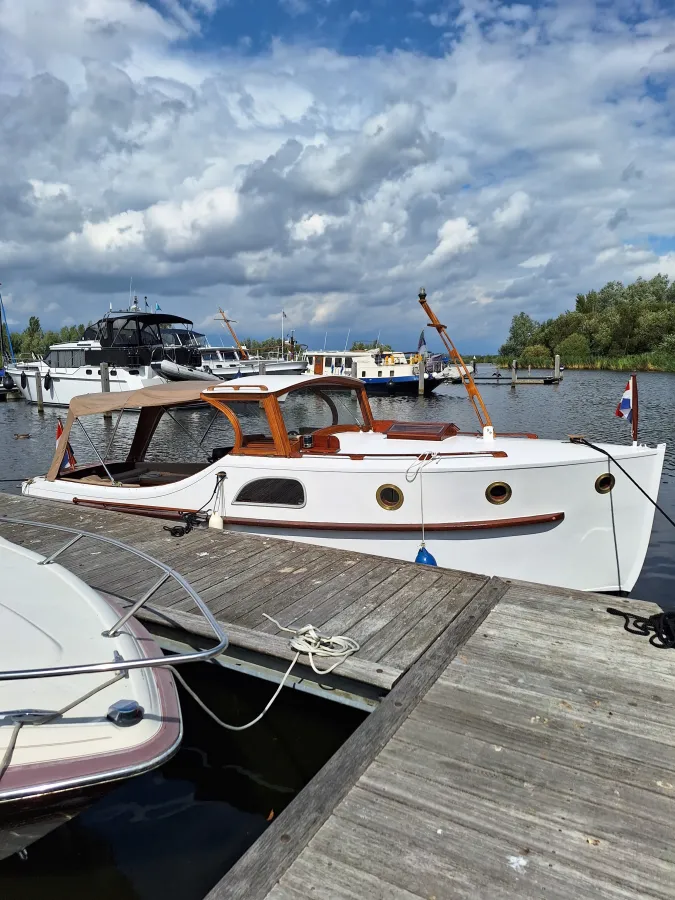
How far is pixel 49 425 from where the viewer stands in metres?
28.2

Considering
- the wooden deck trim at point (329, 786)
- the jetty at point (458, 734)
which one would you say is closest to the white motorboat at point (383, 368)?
the jetty at point (458, 734)

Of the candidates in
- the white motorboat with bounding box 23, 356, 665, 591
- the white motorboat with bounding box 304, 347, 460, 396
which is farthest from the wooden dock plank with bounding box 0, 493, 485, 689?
the white motorboat with bounding box 304, 347, 460, 396

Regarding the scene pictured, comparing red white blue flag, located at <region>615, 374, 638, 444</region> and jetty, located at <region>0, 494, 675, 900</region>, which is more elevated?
red white blue flag, located at <region>615, 374, 638, 444</region>

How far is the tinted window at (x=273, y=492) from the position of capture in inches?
288

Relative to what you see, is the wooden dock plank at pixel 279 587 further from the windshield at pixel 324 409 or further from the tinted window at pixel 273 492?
the windshield at pixel 324 409

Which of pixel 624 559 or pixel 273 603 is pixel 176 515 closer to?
pixel 273 603

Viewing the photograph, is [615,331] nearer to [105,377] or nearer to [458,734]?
[105,377]

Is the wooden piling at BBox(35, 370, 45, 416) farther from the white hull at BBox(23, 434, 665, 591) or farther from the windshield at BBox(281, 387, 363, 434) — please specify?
the white hull at BBox(23, 434, 665, 591)

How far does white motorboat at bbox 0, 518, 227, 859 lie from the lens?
2.95 m

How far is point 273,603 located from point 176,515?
10.2 feet

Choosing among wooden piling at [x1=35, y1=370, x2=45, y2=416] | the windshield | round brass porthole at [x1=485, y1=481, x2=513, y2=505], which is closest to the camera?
round brass porthole at [x1=485, y1=481, x2=513, y2=505]

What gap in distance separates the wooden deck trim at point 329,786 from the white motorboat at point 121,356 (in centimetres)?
2730

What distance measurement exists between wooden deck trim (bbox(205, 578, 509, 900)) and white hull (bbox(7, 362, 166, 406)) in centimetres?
2714

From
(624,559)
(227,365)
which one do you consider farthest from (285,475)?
(227,365)
